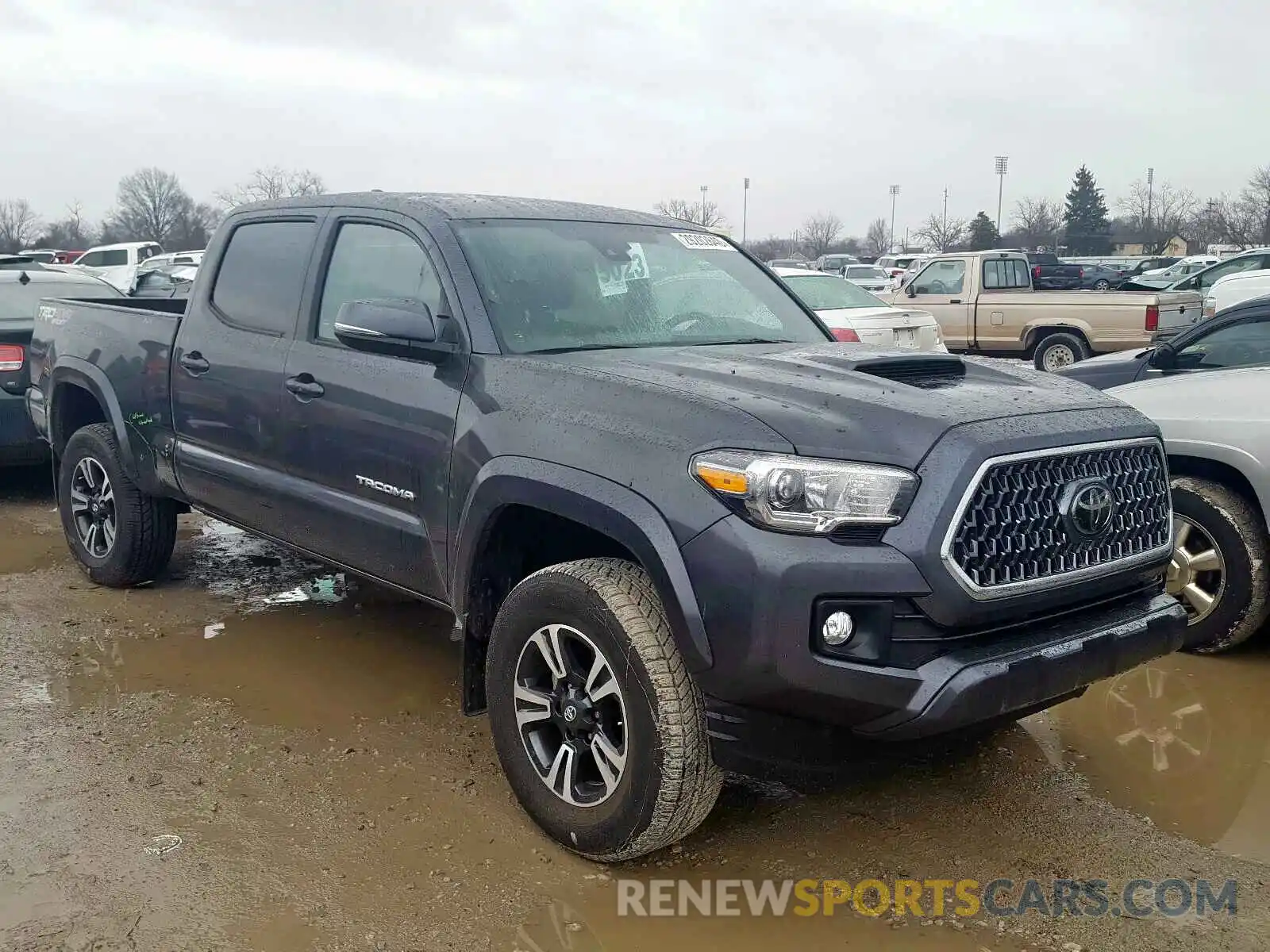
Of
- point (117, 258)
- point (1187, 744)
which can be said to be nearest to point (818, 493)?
point (1187, 744)

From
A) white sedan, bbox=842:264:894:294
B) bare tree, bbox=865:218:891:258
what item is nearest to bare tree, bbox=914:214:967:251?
bare tree, bbox=865:218:891:258

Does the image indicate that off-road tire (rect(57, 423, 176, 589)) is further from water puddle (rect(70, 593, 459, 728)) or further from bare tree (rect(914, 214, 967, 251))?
bare tree (rect(914, 214, 967, 251))

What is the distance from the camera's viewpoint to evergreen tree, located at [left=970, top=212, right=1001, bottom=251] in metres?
73.3

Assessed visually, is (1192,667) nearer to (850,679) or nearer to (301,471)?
(850,679)

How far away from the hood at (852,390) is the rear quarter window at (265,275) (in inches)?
57.6

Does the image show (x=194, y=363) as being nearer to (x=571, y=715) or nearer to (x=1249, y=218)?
(x=571, y=715)

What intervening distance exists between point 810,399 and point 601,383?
61 centimetres

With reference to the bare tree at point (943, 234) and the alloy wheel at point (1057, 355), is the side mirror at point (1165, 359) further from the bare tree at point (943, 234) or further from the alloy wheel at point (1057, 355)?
the bare tree at point (943, 234)

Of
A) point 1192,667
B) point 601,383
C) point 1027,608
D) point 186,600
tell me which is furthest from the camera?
point 186,600

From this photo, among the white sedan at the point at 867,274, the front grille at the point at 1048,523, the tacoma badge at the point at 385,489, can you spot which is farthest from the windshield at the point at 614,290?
the white sedan at the point at 867,274

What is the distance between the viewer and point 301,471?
166 inches

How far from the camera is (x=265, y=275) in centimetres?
470

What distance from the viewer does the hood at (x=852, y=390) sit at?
2830 millimetres

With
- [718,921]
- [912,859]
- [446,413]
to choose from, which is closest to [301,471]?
[446,413]
